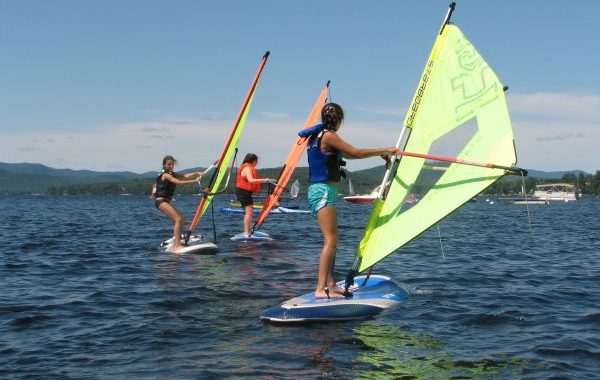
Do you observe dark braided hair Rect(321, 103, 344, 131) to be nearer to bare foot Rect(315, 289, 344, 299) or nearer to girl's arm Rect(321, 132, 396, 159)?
girl's arm Rect(321, 132, 396, 159)

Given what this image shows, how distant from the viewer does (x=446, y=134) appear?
341 inches

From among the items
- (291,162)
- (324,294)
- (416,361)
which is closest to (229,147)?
(291,162)

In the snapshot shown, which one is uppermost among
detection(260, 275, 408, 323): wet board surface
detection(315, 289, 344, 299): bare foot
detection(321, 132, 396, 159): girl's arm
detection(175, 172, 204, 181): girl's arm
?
detection(321, 132, 396, 159): girl's arm

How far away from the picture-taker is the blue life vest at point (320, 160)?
8492mm

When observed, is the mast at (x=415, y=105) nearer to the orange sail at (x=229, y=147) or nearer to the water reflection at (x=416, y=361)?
Result: the water reflection at (x=416, y=361)

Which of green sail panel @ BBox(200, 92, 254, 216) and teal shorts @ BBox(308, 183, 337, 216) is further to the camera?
green sail panel @ BBox(200, 92, 254, 216)

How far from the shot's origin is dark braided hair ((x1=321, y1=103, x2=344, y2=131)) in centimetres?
848

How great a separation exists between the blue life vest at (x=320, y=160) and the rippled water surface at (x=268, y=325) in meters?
2.17

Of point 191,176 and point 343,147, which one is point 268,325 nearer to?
point 343,147

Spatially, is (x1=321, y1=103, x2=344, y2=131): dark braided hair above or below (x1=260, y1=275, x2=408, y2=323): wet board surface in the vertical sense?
above

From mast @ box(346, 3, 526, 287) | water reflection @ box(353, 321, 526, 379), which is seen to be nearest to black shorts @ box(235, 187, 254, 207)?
mast @ box(346, 3, 526, 287)

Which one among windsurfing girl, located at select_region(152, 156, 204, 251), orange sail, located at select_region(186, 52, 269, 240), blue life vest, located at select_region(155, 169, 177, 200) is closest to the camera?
windsurfing girl, located at select_region(152, 156, 204, 251)

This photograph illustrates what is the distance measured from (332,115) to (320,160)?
66 cm

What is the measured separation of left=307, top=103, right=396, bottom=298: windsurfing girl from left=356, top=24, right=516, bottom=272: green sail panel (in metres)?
A: 0.62
